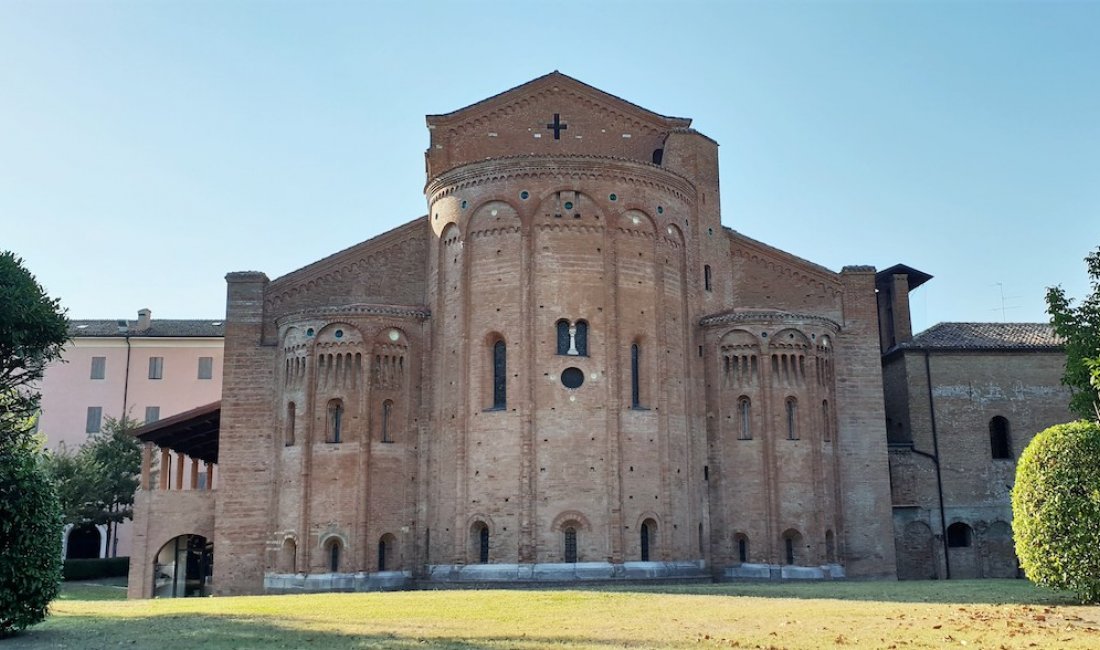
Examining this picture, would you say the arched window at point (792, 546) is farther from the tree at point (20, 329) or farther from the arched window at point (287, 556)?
the tree at point (20, 329)

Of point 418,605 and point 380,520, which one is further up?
point 380,520

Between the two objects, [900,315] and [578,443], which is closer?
[578,443]

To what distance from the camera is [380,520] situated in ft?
96.3

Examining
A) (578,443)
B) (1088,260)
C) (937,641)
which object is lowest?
(937,641)

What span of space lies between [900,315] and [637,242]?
13968 mm

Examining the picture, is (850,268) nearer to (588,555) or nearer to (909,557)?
(909,557)

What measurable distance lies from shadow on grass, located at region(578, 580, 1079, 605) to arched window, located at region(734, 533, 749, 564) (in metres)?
1.71

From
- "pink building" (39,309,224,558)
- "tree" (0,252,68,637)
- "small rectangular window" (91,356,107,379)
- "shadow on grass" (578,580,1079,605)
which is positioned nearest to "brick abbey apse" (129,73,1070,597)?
"shadow on grass" (578,580,1079,605)

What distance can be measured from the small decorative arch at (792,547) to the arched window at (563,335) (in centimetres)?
879

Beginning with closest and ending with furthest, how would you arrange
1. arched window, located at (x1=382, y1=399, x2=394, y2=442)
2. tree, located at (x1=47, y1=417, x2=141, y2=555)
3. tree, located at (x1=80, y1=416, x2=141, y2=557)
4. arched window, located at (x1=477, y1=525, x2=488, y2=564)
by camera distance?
1. arched window, located at (x1=477, y1=525, x2=488, y2=564)
2. arched window, located at (x1=382, y1=399, x2=394, y2=442)
3. tree, located at (x1=47, y1=417, x2=141, y2=555)
4. tree, located at (x1=80, y1=416, x2=141, y2=557)

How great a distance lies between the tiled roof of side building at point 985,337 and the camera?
36.7 metres

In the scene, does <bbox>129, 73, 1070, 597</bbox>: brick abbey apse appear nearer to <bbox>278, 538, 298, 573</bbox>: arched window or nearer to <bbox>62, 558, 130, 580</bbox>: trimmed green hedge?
<bbox>278, 538, 298, 573</bbox>: arched window

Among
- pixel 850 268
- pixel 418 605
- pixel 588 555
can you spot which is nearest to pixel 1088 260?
pixel 850 268

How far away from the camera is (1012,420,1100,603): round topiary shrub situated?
1870 cm
